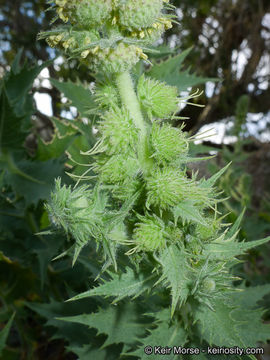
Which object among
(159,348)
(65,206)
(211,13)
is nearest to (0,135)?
(65,206)

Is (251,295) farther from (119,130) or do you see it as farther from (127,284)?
(119,130)

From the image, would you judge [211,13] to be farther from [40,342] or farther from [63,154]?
[40,342]

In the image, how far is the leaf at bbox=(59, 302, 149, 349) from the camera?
133 centimetres

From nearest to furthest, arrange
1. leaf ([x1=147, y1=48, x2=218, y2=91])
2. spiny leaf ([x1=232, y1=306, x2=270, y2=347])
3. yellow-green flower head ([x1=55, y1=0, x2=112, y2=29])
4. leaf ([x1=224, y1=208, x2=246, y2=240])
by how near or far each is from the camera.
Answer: yellow-green flower head ([x1=55, y1=0, x2=112, y2=29]), leaf ([x1=224, y1=208, x2=246, y2=240]), spiny leaf ([x1=232, y1=306, x2=270, y2=347]), leaf ([x1=147, y1=48, x2=218, y2=91])

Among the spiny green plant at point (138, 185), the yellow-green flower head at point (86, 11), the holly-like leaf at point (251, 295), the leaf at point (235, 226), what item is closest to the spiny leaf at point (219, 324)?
the spiny green plant at point (138, 185)

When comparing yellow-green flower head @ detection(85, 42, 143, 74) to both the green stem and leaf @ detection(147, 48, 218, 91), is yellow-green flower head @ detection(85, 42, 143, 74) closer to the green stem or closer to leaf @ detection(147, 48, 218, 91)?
the green stem

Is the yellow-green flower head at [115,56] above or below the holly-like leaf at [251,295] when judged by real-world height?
above

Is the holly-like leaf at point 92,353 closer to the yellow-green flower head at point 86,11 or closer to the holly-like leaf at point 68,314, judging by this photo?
the holly-like leaf at point 68,314

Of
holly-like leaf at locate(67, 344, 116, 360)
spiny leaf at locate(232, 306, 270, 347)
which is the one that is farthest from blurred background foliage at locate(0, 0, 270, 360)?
spiny leaf at locate(232, 306, 270, 347)

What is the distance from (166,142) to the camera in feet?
3.02

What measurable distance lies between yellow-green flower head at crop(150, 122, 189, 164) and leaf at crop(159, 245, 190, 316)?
0.27 meters

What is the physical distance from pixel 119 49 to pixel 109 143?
23 centimetres

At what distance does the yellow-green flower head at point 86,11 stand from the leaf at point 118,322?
983 mm

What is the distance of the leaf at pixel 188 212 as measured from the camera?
0.94 m
